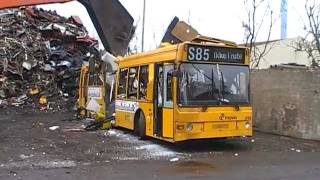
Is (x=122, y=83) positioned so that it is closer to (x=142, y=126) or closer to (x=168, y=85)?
(x=142, y=126)

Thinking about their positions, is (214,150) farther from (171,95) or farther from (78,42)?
(78,42)

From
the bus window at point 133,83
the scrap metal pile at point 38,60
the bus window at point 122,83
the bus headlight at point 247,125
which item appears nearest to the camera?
the bus headlight at point 247,125

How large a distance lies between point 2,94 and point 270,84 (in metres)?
13.3

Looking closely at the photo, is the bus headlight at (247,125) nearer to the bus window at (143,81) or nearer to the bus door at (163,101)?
the bus door at (163,101)

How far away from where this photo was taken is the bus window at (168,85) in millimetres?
13799

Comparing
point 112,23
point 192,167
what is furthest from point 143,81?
point 112,23

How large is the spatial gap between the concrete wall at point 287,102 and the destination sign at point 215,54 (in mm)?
3470

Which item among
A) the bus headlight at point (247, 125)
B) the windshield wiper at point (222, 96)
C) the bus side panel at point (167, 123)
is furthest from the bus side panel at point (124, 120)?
the bus headlight at point (247, 125)

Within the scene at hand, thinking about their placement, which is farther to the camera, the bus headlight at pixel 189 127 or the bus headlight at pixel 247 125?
the bus headlight at pixel 247 125

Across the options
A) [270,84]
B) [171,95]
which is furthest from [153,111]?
[270,84]

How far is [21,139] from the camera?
15539mm

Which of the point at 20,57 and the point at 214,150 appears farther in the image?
the point at 20,57

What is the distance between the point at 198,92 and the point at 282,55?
3931cm

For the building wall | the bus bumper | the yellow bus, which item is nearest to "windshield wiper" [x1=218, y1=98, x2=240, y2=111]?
the yellow bus
